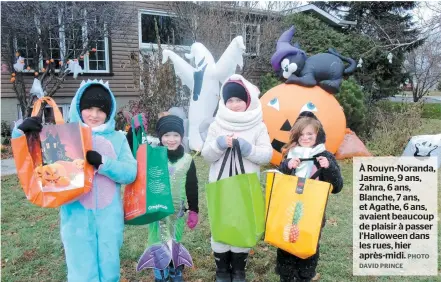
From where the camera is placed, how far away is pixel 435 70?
78.0 feet

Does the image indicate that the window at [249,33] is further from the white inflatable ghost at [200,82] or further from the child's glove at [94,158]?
the child's glove at [94,158]

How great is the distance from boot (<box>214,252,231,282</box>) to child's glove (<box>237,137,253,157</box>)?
894mm

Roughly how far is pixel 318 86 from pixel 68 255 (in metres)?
4.80

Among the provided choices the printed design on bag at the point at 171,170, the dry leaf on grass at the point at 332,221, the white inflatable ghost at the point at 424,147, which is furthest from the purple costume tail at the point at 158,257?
the white inflatable ghost at the point at 424,147

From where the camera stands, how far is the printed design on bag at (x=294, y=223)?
2832 millimetres

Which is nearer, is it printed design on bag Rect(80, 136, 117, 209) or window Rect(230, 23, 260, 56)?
printed design on bag Rect(80, 136, 117, 209)

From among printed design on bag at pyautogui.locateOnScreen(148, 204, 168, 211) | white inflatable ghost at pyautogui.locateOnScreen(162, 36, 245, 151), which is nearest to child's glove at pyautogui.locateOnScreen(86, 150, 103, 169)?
printed design on bag at pyautogui.locateOnScreen(148, 204, 168, 211)

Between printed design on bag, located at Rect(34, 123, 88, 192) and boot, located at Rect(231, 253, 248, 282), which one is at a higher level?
printed design on bag, located at Rect(34, 123, 88, 192)

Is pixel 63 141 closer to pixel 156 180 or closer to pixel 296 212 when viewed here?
pixel 156 180

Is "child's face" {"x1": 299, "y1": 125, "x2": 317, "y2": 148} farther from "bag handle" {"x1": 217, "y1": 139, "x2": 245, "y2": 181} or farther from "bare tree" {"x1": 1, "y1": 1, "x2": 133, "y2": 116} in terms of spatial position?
"bare tree" {"x1": 1, "y1": 1, "x2": 133, "y2": 116}

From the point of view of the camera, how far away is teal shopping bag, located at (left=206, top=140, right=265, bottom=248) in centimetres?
299

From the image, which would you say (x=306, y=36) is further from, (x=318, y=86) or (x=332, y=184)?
(x=332, y=184)

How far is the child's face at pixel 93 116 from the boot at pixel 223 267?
1.46m

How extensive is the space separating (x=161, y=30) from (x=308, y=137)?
39.3 ft
